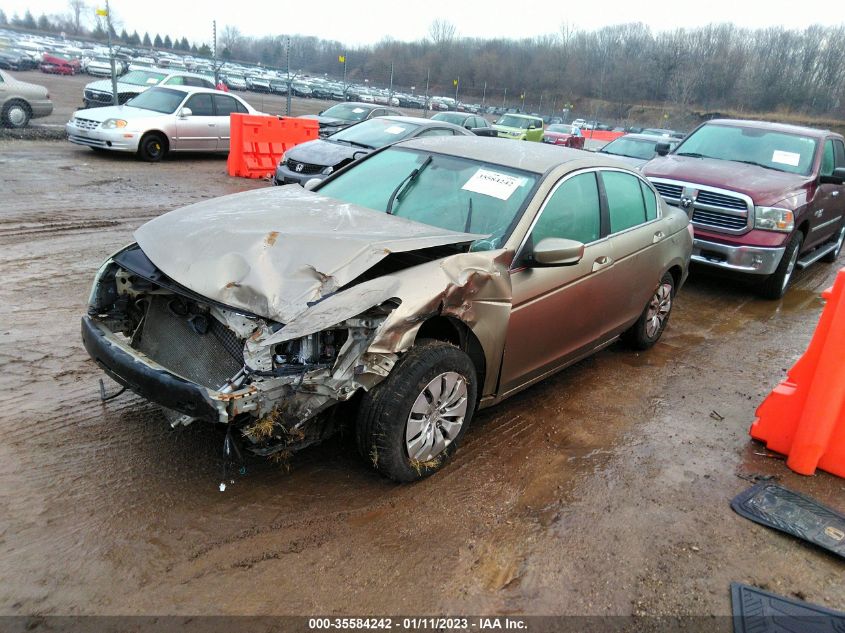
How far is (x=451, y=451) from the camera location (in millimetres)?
3613

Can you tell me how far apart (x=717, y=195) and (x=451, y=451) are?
5.63 m

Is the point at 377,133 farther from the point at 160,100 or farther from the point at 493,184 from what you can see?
the point at 493,184

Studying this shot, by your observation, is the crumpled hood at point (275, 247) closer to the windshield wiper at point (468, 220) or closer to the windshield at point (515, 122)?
the windshield wiper at point (468, 220)

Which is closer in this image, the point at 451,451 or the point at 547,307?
the point at 451,451

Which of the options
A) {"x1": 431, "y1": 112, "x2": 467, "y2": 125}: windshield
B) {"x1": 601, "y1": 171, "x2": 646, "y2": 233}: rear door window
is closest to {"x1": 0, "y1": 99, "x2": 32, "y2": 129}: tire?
{"x1": 431, "y1": 112, "x2": 467, "y2": 125}: windshield

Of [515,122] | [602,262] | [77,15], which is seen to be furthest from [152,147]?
[77,15]

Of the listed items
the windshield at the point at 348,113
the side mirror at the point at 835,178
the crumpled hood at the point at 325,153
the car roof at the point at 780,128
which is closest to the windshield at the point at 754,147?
the car roof at the point at 780,128

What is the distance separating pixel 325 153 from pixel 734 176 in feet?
20.3

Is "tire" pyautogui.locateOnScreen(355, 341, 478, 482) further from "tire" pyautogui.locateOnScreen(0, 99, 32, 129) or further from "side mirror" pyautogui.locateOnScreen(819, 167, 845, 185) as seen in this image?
"tire" pyautogui.locateOnScreen(0, 99, 32, 129)

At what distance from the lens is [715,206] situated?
7496 mm

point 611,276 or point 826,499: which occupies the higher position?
point 611,276

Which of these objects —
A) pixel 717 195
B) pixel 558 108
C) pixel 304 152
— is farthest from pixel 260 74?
pixel 717 195

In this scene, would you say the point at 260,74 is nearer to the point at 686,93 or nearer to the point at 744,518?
the point at 686,93

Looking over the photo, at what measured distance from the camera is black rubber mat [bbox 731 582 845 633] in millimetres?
2797
